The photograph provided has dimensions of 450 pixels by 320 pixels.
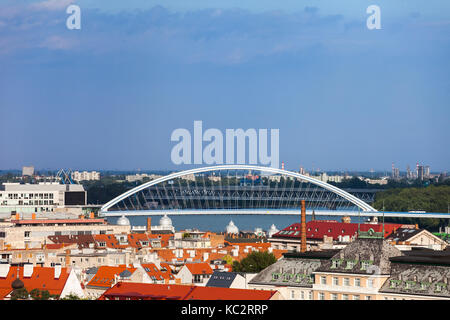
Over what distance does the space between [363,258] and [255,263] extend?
466 inches

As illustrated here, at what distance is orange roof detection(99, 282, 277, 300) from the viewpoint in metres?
19.7

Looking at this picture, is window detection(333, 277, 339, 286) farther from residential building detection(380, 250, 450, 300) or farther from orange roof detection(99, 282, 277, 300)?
orange roof detection(99, 282, 277, 300)

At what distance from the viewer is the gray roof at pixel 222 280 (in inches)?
1056

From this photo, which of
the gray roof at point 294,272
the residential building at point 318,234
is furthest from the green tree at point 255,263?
the residential building at point 318,234

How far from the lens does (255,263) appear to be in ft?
113

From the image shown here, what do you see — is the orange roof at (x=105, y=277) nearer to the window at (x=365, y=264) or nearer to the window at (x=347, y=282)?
the window at (x=347, y=282)

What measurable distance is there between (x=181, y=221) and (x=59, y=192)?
1131 centimetres

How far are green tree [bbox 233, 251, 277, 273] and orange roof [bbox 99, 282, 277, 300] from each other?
10.2 metres

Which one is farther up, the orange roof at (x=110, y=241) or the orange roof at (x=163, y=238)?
the orange roof at (x=110, y=241)

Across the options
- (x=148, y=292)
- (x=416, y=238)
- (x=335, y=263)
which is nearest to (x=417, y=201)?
(x=416, y=238)

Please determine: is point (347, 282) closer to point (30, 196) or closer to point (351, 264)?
point (351, 264)

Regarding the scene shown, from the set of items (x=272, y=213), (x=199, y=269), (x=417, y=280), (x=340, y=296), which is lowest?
(x=272, y=213)

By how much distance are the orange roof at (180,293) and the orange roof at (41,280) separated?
11.8ft
